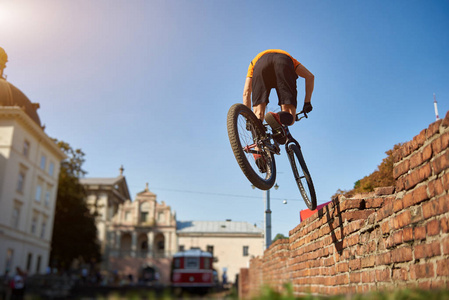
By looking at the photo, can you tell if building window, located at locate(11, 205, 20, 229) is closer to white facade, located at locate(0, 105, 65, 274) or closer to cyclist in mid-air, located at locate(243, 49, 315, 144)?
white facade, located at locate(0, 105, 65, 274)

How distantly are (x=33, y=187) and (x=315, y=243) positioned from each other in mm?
34983

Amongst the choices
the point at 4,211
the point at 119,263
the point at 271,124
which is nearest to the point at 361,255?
the point at 271,124

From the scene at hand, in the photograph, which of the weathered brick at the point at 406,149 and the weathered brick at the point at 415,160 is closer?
the weathered brick at the point at 415,160

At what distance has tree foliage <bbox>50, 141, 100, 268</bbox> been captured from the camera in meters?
38.8

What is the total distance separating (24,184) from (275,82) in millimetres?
33639

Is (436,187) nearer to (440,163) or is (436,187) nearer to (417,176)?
(440,163)

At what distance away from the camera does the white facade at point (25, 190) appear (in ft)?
98.4

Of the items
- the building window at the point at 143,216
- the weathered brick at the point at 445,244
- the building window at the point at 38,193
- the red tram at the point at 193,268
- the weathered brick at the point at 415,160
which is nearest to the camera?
the weathered brick at the point at 445,244

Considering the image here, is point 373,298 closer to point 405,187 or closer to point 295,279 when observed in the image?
point 405,187

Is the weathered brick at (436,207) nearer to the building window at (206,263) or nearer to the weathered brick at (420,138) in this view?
the weathered brick at (420,138)

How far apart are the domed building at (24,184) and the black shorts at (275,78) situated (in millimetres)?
29250

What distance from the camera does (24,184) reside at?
32781mm

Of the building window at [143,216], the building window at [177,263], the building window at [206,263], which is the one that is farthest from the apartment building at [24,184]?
the building window at [143,216]

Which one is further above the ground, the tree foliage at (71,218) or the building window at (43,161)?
the building window at (43,161)
